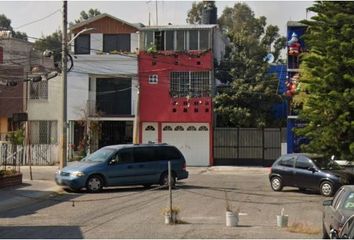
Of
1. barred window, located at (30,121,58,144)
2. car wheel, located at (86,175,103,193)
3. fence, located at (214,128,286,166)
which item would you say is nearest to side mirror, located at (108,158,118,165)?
car wheel, located at (86,175,103,193)

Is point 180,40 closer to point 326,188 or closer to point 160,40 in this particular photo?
point 160,40

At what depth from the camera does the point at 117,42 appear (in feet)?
144

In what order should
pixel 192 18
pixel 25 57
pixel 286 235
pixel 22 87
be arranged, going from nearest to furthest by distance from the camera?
pixel 286 235 < pixel 22 87 < pixel 25 57 < pixel 192 18

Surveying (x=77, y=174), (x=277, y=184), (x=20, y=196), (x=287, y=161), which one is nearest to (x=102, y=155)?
(x=77, y=174)

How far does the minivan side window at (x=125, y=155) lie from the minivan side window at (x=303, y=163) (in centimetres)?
618

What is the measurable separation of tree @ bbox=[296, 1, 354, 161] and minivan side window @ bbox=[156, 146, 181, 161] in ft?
16.4

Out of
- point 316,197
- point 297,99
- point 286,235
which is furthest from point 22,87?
point 286,235

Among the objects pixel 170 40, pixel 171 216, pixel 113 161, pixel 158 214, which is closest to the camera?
pixel 171 216

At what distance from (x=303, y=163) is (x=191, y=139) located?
18.7m

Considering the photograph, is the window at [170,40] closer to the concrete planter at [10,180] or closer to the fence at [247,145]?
the fence at [247,145]

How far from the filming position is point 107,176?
953 inches

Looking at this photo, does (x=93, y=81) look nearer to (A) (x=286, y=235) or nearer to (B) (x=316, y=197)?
(B) (x=316, y=197)

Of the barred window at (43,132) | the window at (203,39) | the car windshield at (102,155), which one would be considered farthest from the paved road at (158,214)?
the barred window at (43,132)

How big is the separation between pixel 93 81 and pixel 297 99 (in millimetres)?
15191
